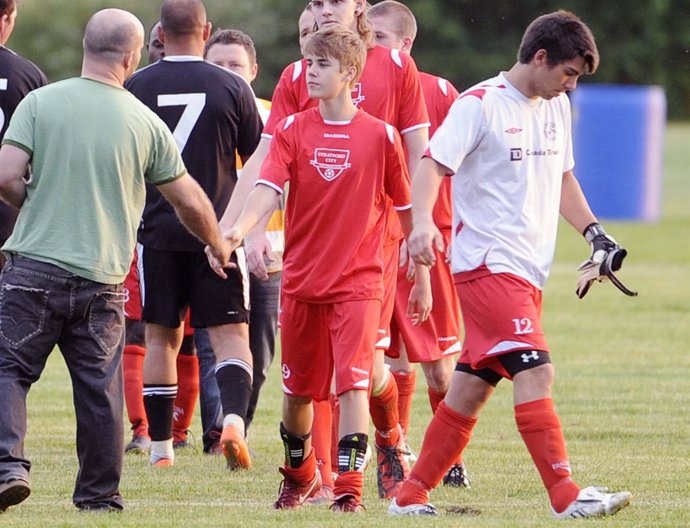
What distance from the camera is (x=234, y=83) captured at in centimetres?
727

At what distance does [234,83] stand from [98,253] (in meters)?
1.85

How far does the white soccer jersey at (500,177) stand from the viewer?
5.66 m

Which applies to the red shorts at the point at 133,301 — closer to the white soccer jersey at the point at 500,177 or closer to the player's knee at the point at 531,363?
the white soccer jersey at the point at 500,177

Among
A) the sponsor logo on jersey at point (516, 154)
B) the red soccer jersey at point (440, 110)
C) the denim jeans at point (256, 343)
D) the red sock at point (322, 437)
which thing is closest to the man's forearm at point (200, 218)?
the red sock at point (322, 437)

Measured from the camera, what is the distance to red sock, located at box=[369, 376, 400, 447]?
6.55m

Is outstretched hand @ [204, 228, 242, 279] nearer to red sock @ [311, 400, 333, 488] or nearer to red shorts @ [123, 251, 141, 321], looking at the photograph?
red sock @ [311, 400, 333, 488]

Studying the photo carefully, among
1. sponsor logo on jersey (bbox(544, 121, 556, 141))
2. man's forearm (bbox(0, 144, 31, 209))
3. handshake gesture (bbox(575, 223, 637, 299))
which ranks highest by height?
sponsor logo on jersey (bbox(544, 121, 556, 141))

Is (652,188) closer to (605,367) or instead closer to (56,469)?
(605,367)

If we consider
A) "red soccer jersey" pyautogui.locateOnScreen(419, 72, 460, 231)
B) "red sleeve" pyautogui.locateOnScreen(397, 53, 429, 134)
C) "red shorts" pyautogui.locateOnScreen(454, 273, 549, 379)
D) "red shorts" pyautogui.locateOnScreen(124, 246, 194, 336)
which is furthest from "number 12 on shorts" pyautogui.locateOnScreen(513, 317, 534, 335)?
"red shorts" pyautogui.locateOnScreen(124, 246, 194, 336)

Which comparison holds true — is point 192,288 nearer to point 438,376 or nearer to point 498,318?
point 438,376

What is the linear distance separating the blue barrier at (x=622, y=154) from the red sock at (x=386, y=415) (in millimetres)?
24739

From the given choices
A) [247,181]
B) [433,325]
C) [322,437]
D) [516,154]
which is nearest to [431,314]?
[433,325]

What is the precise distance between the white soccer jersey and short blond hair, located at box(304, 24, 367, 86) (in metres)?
0.51

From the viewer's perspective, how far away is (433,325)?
7.19m
